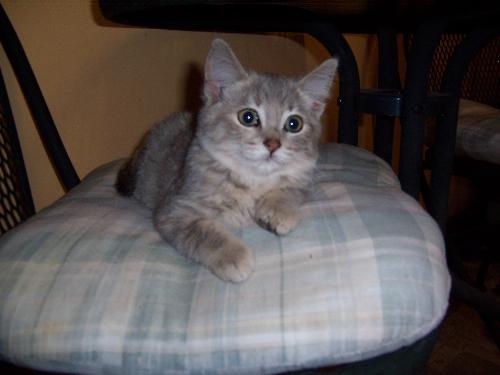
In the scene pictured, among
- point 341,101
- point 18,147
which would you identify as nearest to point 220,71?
point 341,101

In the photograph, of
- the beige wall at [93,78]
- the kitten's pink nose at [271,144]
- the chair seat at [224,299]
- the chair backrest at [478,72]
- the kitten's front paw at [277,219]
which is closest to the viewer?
the chair seat at [224,299]

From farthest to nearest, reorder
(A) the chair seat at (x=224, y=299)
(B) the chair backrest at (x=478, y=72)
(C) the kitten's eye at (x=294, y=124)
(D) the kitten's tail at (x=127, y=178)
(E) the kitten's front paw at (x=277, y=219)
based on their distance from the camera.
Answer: (B) the chair backrest at (x=478, y=72) < (D) the kitten's tail at (x=127, y=178) < (C) the kitten's eye at (x=294, y=124) < (E) the kitten's front paw at (x=277, y=219) < (A) the chair seat at (x=224, y=299)

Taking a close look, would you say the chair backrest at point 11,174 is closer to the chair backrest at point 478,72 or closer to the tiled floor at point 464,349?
the tiled floor at point 464,349

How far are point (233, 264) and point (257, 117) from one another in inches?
16.6

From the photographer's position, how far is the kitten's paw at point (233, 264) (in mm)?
604

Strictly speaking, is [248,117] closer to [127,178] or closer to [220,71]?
[220,71]

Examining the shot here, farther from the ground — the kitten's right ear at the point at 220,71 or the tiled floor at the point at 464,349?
the kitten's right ear at the point at 220,71

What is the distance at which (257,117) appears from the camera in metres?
0.92

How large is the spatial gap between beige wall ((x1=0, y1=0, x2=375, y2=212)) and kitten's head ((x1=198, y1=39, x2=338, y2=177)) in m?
0.55

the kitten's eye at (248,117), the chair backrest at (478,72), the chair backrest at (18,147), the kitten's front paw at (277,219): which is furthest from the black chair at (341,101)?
the chair backrest at (478,72)

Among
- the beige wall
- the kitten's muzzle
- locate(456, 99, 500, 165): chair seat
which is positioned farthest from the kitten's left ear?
the beige wall

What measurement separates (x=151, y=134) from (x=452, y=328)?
4.22 ft

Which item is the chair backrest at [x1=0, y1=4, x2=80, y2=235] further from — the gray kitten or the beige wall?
the gray kitten

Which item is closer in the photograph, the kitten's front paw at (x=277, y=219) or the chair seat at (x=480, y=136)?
the kitten's front paw at (x=277, y=219)
